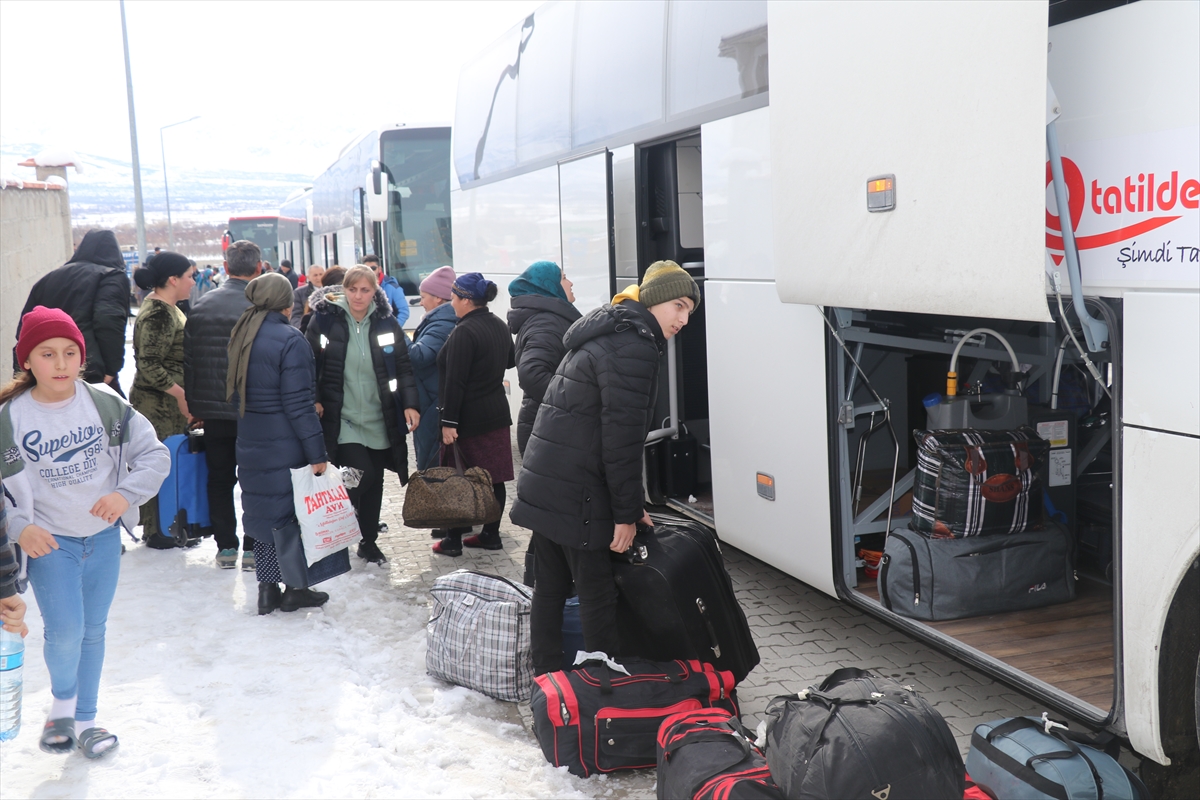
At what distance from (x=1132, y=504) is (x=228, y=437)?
200 inches

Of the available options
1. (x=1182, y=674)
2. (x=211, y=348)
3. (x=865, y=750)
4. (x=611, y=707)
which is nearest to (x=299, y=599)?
(x=211, y=348)

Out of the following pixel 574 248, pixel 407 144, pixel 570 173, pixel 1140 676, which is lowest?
pixel 1140 676

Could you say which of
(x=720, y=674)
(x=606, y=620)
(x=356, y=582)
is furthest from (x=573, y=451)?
(x=356, y=582)

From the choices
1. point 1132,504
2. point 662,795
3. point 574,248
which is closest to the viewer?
point 1132,504

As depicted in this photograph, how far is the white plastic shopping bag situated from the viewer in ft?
18.1

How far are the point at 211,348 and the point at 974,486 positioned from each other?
426cm

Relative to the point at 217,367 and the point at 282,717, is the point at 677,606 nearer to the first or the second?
the point at 282,717

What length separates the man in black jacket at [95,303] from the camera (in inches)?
258

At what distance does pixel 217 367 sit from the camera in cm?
615

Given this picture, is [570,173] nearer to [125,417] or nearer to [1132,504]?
[125,417]

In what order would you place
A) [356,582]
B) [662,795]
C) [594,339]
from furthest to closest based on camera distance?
[356,582] → [594,339] → [662,795]

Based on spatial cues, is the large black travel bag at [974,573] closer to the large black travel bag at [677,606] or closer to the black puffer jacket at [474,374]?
the large black travel bag at [677,606]

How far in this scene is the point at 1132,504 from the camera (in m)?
2.99

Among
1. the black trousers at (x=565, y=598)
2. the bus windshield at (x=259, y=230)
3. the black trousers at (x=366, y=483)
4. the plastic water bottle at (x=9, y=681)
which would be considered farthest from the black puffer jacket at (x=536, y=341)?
the bus windshield at (x=259, y=230)
